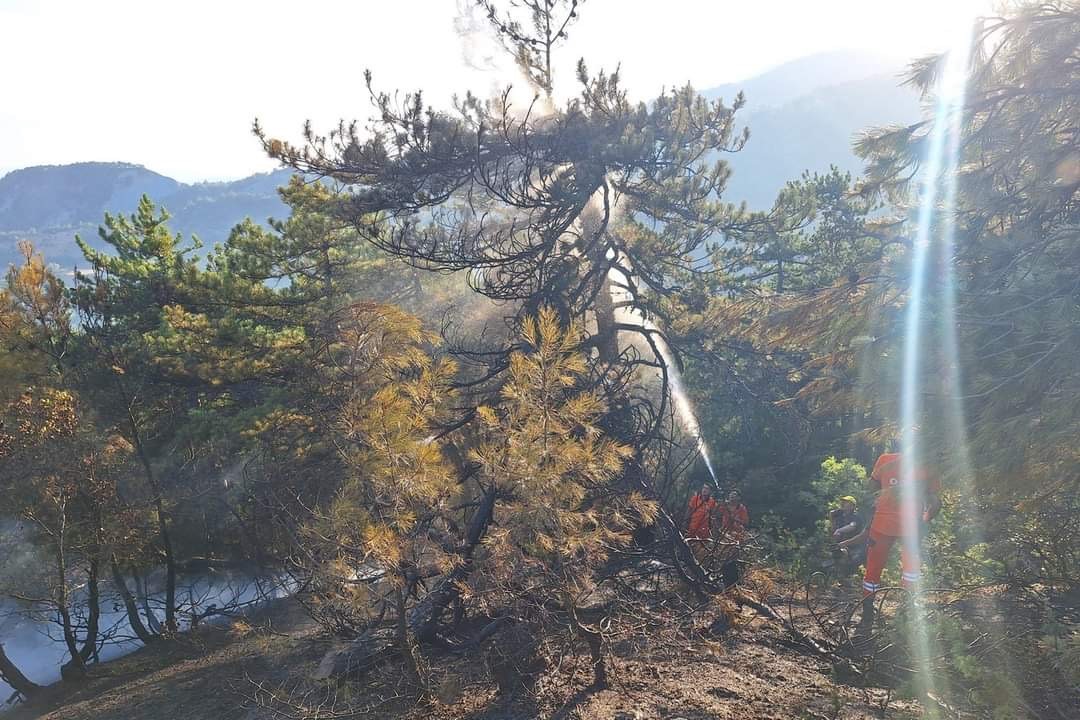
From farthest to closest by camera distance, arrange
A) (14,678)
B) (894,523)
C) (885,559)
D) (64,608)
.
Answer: (14,678), (64,608), (885,559), (894,523)

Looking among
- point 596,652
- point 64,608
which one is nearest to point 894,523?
point 596,652

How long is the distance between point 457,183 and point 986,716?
8144 mm

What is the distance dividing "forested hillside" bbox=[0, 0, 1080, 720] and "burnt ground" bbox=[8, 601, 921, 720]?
0.16ft

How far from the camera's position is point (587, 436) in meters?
4.55

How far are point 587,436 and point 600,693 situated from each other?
2257mm

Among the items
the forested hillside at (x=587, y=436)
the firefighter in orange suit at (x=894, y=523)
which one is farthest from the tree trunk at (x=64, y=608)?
the firefighter in orange suit at (x=894, y=523)

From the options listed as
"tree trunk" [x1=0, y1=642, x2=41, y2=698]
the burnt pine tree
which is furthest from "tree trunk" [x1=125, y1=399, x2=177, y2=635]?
the burnt pine tree

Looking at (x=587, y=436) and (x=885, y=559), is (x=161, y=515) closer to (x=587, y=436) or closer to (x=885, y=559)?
(x=587, y=436)

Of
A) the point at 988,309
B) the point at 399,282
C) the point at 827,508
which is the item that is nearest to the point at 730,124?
the point at 988,309

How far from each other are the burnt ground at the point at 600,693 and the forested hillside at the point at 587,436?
0.05m

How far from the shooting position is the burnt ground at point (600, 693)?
4.65m

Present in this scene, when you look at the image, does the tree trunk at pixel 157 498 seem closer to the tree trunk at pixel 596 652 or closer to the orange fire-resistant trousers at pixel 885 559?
the tree trunk at pixel 596 652

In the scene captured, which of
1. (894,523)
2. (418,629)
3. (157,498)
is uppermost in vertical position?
(157,498)

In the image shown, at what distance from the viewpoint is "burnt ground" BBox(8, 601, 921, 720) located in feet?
15.3
